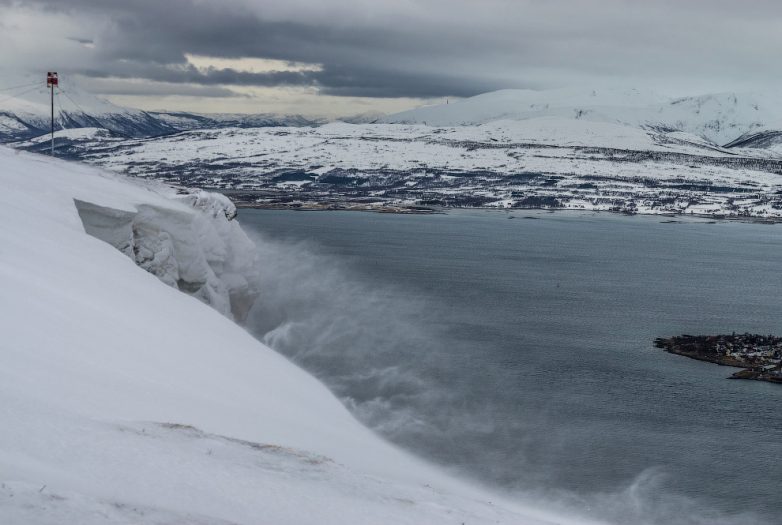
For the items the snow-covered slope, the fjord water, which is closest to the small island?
the fjord water

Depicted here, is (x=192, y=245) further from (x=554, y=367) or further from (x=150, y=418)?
(x=150, y=418)

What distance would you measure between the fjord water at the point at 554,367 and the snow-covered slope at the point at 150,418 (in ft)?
21.5

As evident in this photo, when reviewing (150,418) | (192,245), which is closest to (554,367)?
(192,245)

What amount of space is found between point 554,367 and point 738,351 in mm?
15067

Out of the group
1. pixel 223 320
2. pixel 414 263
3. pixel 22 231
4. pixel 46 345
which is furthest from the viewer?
pixel 414 263

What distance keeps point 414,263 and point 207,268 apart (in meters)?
60.1

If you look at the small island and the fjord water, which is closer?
the fjord water

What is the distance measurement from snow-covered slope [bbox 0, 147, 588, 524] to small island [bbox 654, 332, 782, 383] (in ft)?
98.9

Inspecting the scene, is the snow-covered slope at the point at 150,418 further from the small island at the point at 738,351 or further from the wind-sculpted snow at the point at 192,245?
the small island at the point at 738,351

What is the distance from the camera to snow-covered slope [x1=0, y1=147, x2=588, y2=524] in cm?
1269

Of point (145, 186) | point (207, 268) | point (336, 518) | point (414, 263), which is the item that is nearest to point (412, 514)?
point (336, 518)

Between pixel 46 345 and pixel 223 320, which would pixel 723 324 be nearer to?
pixel 223 320

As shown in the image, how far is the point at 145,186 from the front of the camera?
5597cm

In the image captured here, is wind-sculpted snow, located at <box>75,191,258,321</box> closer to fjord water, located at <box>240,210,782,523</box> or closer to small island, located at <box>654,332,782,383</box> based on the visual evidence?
fjord water, located at <box>240,210,782,523</box>
